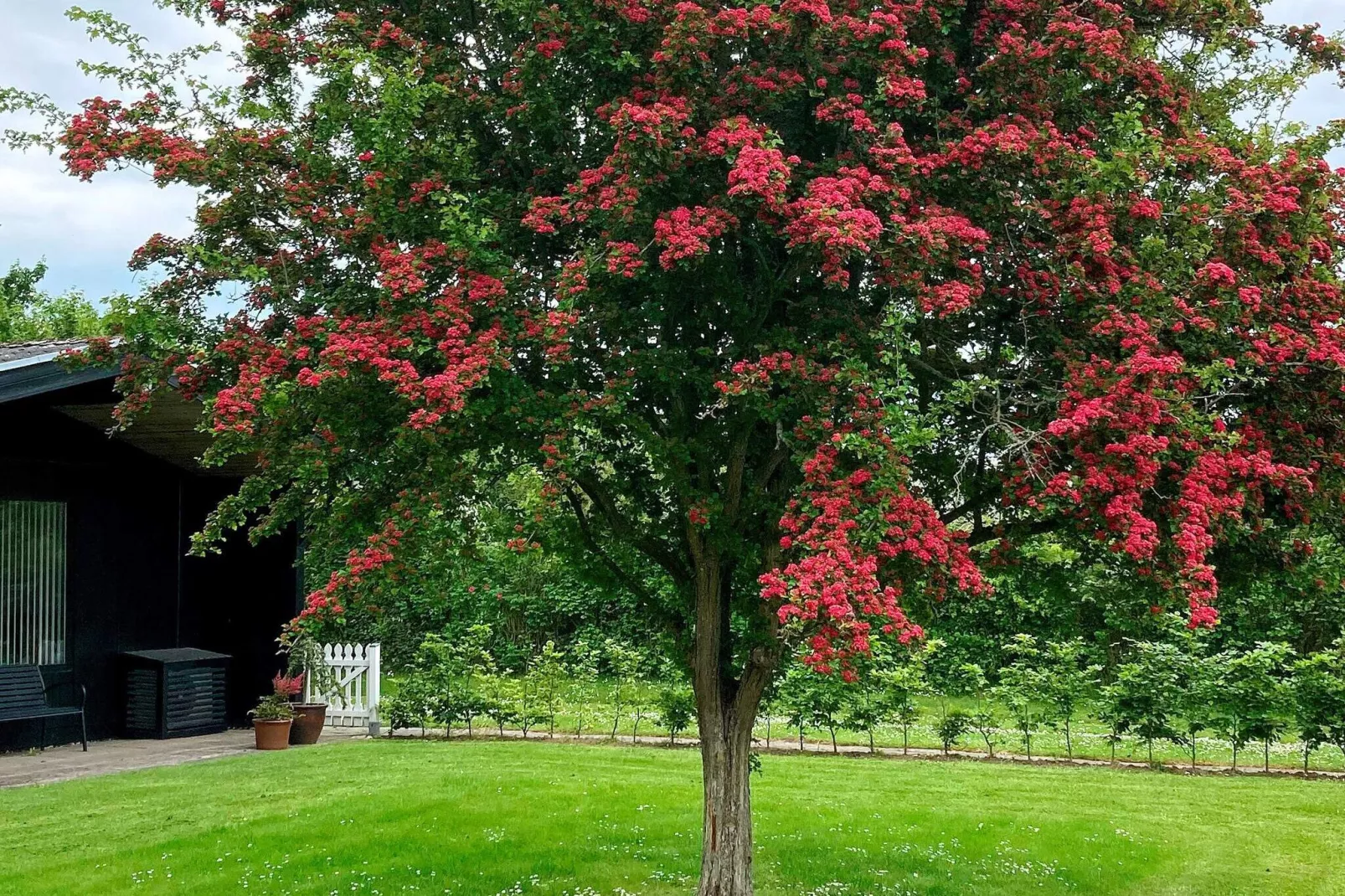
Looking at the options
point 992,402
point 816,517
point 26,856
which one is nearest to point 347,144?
point 816,517

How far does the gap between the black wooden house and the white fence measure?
2.38 feet

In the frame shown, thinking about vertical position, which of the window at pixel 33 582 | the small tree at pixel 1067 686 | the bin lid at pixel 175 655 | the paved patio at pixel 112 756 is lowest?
the paved patio at pixel 112 756

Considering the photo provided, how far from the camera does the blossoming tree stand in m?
5.01

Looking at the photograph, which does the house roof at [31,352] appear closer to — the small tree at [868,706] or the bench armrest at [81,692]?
the bench armrest at [81,692]

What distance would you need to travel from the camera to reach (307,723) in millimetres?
12906

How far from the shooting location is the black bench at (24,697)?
36.2ft

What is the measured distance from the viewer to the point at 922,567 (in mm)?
5270

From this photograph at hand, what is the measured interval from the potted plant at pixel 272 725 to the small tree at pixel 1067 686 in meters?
8.20

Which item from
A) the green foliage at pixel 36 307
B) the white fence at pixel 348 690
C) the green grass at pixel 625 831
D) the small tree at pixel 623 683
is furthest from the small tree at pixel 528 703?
the green foliage at pixel 36 307

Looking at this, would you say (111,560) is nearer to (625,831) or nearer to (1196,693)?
(625,831)

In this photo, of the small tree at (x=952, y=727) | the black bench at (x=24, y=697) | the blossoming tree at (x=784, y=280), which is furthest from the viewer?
the small tree at (x=952, y=727)

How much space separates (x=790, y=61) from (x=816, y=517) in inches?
89.7

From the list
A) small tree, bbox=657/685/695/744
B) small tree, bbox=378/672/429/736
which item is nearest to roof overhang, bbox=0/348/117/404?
small tree, bbox=378/672/429/736

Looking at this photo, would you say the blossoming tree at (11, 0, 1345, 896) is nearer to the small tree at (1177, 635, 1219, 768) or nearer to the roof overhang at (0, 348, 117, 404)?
the roof overhang at (0, 348, 117, 404)
